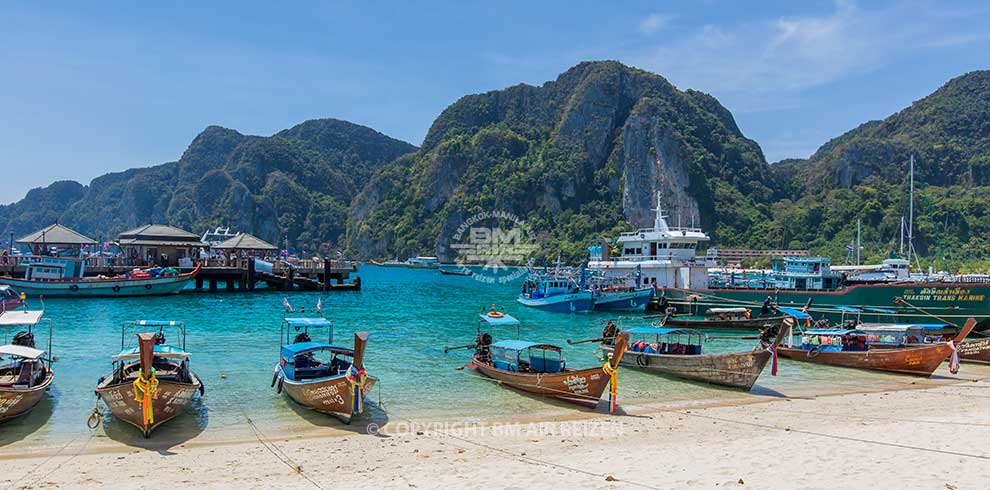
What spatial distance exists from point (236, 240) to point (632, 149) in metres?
134

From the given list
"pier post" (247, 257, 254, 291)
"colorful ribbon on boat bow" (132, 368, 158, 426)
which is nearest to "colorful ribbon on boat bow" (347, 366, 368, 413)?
"colorful ribbon on boat bow" (132, 368, 158, 426)

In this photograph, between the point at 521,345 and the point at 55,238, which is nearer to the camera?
the point at 521,345

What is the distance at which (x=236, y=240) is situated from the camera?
77.6m

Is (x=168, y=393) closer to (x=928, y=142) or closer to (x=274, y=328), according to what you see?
(x=274, y=328)

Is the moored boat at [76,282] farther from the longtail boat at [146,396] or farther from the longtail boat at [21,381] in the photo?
the longtail boat at [146,396]

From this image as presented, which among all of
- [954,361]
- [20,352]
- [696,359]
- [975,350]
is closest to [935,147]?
[975,350]

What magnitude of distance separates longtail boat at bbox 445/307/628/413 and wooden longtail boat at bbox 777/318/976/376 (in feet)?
35.1

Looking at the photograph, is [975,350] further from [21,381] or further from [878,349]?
[21,381]

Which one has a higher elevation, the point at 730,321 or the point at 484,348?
the point at 484,348

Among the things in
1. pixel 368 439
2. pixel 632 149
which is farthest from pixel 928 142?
pixel 368 439

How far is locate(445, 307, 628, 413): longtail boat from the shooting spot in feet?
63.3

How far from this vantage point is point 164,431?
1672 centimetres

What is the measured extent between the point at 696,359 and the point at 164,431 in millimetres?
17307

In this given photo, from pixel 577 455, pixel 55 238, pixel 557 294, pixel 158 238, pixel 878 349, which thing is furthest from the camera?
pixel 158 238
